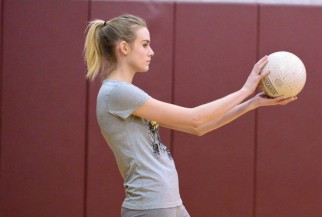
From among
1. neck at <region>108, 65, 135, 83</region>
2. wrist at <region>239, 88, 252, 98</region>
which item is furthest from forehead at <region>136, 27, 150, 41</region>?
wrist at <region>239, 88, 252, 98</region>

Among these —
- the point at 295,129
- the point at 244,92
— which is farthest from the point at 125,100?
the point at 295,129

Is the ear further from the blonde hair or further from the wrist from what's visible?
the wrist

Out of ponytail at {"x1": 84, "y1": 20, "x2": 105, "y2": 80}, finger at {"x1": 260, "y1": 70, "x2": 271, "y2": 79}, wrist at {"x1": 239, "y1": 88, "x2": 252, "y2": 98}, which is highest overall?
ponytail at {"x1": 84, "y1": 20, "x2": 105, "y2": 80}

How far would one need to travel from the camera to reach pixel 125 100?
2.12 meters

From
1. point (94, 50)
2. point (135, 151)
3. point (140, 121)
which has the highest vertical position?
point (94, 50)

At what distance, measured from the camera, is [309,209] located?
3736 mm

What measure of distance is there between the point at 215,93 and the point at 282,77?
4.49ft

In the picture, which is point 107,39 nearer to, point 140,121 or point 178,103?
point 140,121

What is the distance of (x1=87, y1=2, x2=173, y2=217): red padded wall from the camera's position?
3.64 metres

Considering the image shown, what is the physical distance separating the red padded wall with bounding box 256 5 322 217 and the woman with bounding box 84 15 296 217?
1.51 m

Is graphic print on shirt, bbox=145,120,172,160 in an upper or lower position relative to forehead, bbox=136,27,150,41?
lower

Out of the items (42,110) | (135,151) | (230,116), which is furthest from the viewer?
(42,110)

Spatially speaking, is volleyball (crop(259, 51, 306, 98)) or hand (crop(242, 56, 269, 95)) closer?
hand (crop(242, 56, 269, 95))

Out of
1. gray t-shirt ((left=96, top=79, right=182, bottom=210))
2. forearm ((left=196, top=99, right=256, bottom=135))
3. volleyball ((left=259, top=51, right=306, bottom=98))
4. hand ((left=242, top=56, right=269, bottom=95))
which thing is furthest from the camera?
forearm ((left=196, top=99, right=256, bottom=135))
